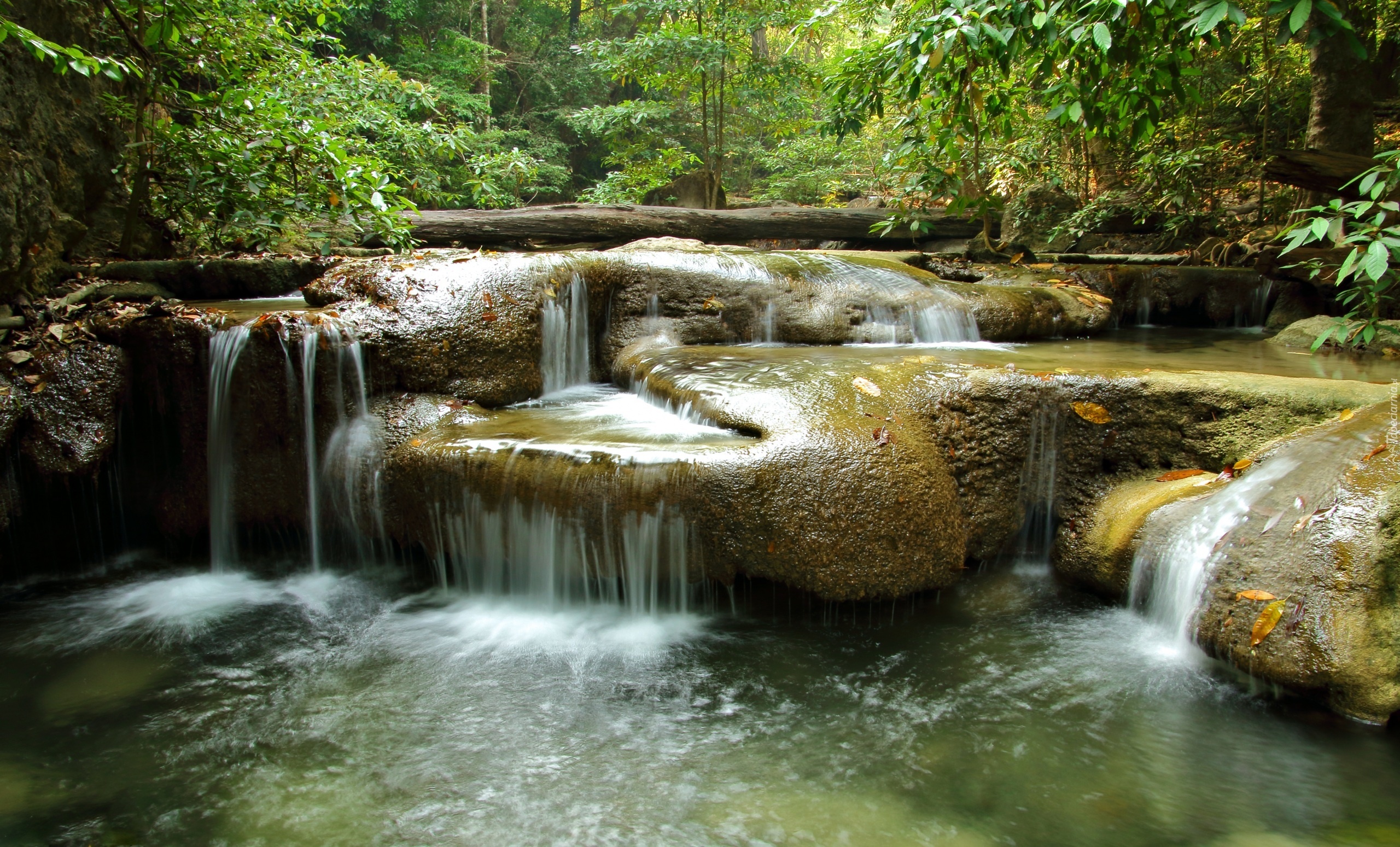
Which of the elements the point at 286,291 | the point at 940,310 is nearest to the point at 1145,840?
the point at 940,310

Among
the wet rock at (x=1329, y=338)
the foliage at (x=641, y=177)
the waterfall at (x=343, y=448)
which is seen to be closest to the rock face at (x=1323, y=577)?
the wet rock at (x=1329, y=338)

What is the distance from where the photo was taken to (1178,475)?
12.1 ft

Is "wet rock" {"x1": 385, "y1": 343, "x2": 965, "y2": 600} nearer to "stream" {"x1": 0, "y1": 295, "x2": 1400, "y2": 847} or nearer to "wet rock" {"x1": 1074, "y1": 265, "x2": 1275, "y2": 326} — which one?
"stream" {"x1": 0, "y1": 295, "x2": 1400, "y2": 847}

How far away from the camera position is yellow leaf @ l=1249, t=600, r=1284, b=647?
2775 millimetres

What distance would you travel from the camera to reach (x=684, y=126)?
48.0 ft

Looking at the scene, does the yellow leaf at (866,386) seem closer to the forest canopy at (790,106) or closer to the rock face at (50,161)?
the forest canopy at (790,106)

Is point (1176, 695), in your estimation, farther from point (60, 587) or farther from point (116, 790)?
point (60, 587)

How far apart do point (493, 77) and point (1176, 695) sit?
56.0 ft

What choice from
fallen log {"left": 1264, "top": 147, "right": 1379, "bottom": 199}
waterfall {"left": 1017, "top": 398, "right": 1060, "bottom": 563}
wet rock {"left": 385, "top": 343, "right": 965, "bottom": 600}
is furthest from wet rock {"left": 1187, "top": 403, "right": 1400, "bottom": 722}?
fallen log {"left": 1264, "top": 147, "right": 1379, "bottom": 199}

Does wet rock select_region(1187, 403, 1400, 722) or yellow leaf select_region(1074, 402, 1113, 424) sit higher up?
yellow leaf select_region(1074, 402, 1113, 424)

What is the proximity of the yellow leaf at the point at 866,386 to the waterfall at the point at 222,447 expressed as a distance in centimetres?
354

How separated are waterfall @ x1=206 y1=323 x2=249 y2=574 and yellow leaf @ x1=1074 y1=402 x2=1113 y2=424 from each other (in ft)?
15.4

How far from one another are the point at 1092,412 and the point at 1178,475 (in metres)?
0.49

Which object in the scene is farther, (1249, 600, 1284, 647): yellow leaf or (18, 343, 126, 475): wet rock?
(18, 343, 126, 475): wet rock
